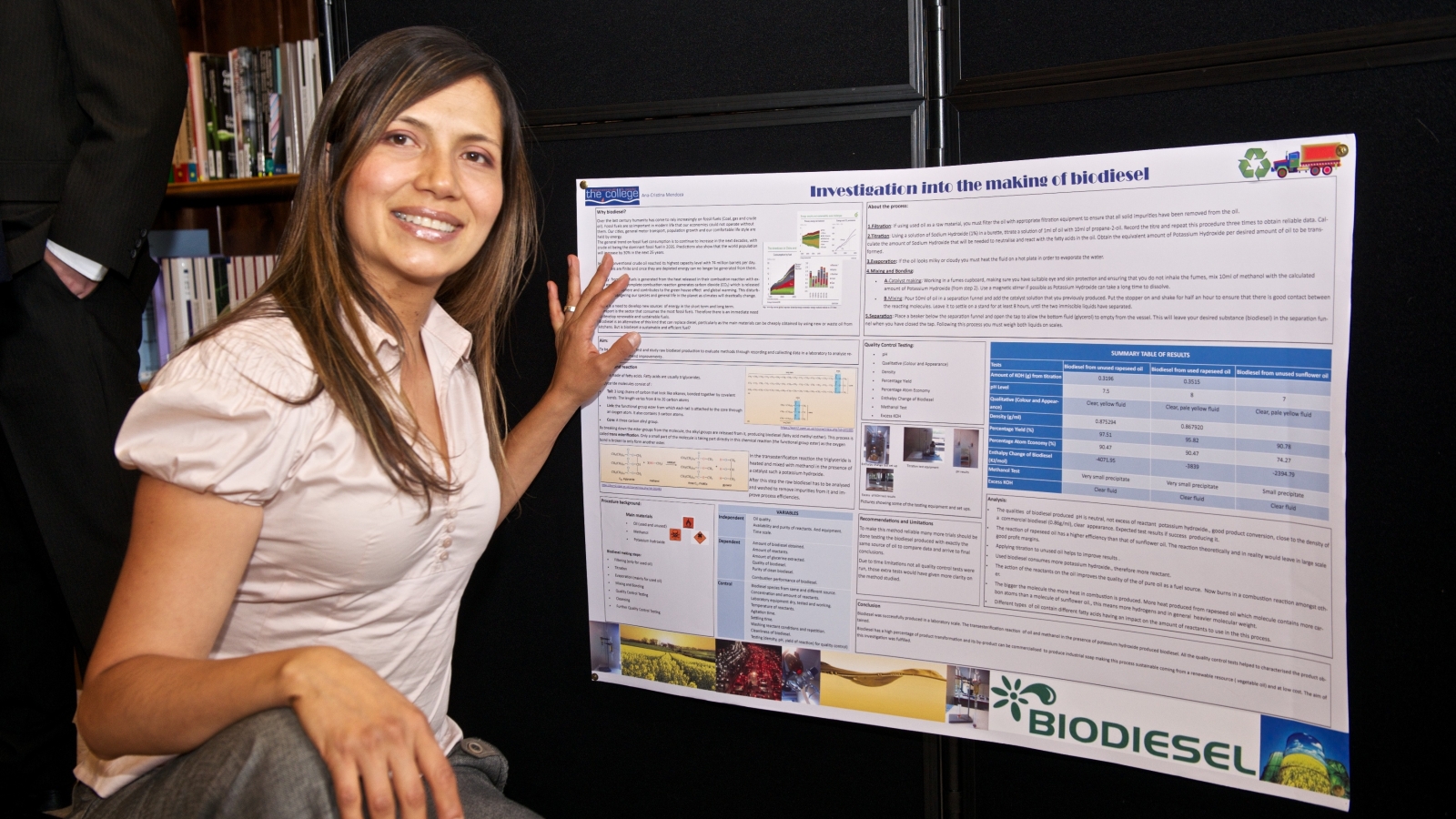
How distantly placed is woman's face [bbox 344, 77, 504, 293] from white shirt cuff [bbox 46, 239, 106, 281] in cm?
91

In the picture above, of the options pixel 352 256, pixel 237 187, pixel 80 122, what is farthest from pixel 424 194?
pixel 237 187

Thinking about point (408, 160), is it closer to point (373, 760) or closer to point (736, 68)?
point (736, 68)

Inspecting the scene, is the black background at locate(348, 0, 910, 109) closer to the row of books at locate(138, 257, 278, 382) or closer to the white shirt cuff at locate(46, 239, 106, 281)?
the white shirt cuff at locate(46, 239, 106, 281)

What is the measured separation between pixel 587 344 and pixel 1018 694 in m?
0.79

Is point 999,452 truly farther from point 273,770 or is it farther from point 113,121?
point 113,121

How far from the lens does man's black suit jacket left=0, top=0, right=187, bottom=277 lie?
1620 millimetres

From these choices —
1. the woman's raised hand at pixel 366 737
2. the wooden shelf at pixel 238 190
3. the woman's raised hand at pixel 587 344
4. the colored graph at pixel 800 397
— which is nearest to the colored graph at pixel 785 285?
the colored graph at pixel 800 397

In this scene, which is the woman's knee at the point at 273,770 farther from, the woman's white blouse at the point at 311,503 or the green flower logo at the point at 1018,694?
the green flower logo at the point at 1018,694

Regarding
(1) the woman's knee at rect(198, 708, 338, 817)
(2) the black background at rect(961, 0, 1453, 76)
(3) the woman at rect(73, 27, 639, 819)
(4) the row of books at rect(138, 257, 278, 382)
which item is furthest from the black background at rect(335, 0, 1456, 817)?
(4) the row of books at rect(138, 257, 278, 382)

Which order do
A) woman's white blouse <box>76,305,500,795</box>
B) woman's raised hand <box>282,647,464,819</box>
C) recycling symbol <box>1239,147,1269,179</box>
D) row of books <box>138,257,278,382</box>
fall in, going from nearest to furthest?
woman's raised hand <box>282,647,464,819</box> → woman's white blouse <box>76,305,500,795</box> → recycling symbol <box>1239,147,1269,179</box> → row of books <box>138,257,278,382</box>

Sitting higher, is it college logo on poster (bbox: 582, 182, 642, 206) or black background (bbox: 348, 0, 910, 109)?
black background (bbox: 348, 0, 910, 109)

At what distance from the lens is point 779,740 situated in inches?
54.4

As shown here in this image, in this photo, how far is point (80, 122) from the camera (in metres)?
1.72

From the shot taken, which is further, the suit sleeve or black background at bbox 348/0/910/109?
the suit sleeve
